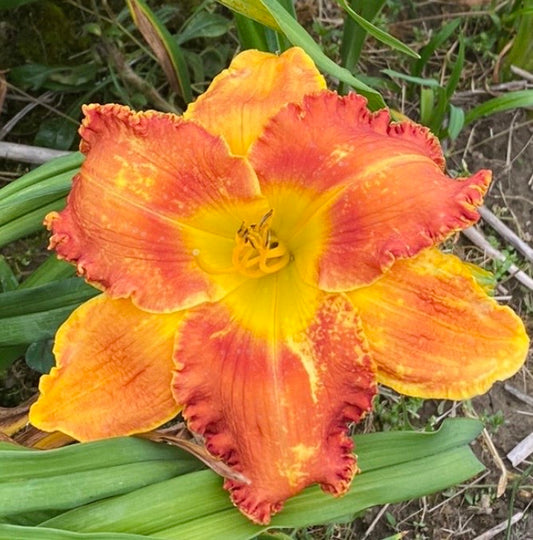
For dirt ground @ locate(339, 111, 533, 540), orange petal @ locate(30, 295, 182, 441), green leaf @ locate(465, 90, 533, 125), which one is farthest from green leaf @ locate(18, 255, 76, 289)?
green leaf @ locate(465, 90, 533, 125)

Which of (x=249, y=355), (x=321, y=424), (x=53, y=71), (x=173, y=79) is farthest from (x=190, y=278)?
(x=53, y=71)

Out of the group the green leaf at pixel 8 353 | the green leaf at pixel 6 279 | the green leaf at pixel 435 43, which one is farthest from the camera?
the green leaf at pixel 435 43

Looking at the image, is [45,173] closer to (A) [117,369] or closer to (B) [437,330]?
(A) [117,369]

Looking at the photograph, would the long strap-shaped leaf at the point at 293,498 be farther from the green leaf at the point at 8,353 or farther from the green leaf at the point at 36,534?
the green leaf at the point at 8,353

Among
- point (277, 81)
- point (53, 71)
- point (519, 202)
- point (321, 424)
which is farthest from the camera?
point (519, 202)

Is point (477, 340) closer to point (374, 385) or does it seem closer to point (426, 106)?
point (374, 385)

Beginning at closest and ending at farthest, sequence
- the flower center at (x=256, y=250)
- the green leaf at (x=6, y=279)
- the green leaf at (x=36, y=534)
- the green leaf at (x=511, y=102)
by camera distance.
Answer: the green leaf at (x=36, y=534) → the flower center at (x=256, y=250) → the green leaf at (x=6, y=279) → the green leaf at (x=511, y=102)

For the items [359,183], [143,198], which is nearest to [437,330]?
[359,183]

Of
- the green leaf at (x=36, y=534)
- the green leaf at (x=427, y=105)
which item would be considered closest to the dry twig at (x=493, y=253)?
the green leaf at (x=427, y=105)
